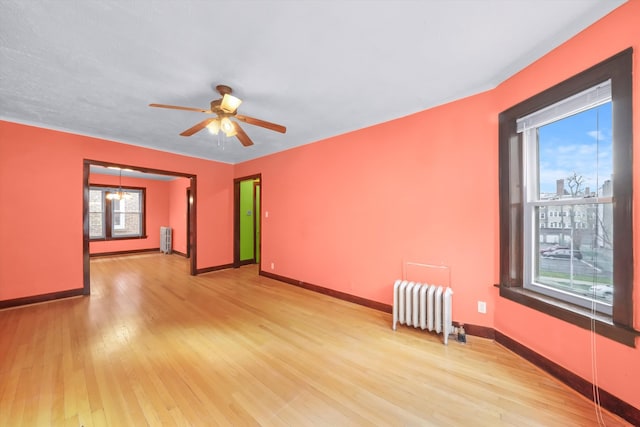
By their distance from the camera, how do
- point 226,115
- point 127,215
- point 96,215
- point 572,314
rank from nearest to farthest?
point 572,314 → point 226,115 → point 96,215 → point 127,215

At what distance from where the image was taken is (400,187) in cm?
304

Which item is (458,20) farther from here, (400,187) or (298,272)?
(298,272)

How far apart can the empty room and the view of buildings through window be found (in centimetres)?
1

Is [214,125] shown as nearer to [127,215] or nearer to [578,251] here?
[578,251]

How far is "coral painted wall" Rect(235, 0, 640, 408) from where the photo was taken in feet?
5.31

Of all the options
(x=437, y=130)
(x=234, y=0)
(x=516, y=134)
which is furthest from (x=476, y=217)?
(x=234, y=0)

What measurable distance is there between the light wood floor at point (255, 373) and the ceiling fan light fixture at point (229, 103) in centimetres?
234

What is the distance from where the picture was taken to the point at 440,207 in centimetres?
271

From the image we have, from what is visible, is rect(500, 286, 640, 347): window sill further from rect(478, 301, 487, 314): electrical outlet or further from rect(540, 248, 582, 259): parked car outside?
rect(540, 248, 582, 259): parked car outside

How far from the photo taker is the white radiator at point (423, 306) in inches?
95.1

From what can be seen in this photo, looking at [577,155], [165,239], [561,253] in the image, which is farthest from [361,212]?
[165,239]

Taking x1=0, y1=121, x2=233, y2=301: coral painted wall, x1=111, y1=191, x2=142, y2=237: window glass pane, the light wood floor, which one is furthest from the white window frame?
x1=111, y1=191, x2=142, y2=237: window glass pane

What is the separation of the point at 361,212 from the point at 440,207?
3.51ft

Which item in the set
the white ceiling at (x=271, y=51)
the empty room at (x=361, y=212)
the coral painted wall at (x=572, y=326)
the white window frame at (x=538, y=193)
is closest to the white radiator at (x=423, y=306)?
the empty room at (x=361, y=212)
